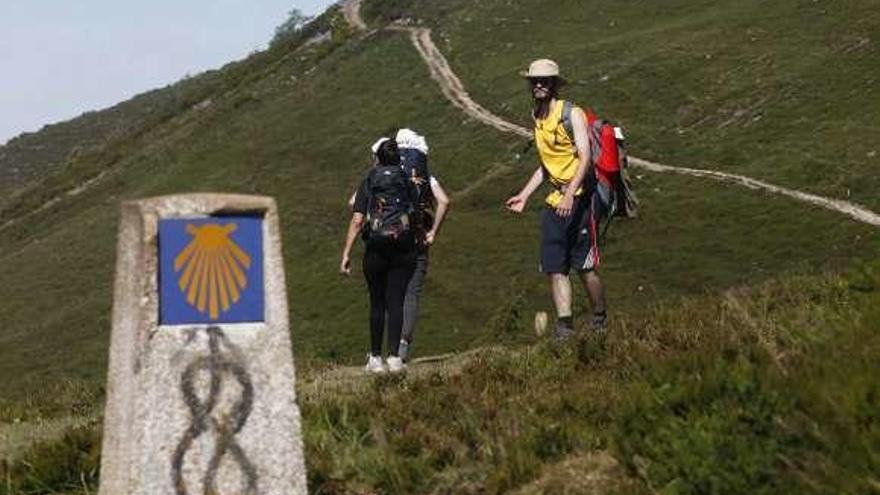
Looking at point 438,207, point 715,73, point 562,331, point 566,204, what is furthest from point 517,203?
point 715,73

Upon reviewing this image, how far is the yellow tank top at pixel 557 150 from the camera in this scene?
12.0 metres

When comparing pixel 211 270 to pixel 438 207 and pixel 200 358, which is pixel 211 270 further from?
pixel 438 207

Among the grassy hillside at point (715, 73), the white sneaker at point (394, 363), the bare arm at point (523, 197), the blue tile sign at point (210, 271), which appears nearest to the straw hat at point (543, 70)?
the bare arm at point (523, 197)

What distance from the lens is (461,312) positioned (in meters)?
36.3

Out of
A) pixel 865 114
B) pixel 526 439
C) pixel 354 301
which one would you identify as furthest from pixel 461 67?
pixel 526 439

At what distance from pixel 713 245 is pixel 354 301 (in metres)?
10.2

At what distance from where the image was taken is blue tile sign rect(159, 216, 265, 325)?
6.94 metres

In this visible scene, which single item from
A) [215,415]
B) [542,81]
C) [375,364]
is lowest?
[375,364]

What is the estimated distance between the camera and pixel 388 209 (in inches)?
500

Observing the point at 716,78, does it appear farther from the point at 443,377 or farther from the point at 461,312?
the point at 443,377

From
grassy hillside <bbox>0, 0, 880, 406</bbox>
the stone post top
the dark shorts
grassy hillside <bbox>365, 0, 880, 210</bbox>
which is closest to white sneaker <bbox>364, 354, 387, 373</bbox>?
the dark shorts

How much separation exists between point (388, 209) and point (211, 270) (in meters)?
5.75

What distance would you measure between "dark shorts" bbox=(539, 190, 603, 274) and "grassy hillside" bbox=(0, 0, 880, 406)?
1121cm

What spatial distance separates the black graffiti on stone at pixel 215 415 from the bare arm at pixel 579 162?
17.3ft
